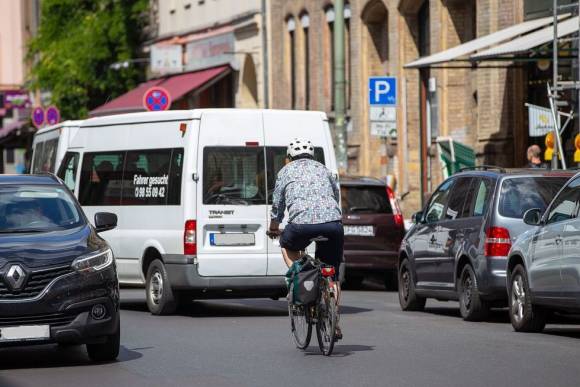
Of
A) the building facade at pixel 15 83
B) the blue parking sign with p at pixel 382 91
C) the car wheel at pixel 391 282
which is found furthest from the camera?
the building facade at pixel 15 83

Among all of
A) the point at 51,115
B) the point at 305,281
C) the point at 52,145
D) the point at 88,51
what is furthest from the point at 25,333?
the point at 88,51

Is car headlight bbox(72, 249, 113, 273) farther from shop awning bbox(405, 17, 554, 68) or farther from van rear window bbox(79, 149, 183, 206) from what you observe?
shop awning bbox(405, 17, 554, 68)

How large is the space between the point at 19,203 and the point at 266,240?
501 centimetres

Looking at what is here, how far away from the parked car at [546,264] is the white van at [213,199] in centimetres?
332

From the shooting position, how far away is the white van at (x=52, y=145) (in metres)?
23.1

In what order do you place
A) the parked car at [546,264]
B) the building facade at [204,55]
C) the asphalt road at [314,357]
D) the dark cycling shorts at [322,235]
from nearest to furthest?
1. the asphalt road at [314,357]
2. the dark cycling shorts at [322,235]
3. the parked car at [546,264]
4. the building facade at [204,55]

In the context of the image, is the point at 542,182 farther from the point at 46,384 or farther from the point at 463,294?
the point at 46,384

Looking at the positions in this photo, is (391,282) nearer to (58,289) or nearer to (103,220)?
(103,220)

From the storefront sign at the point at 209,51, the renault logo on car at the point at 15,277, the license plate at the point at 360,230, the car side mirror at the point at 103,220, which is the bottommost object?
the license plate at the point at 360,230

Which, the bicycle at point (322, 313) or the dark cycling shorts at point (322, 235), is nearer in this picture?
the bicycle at point (322, 313)

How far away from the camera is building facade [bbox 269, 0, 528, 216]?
106ft

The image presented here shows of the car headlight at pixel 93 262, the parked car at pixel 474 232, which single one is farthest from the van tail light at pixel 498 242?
the car headlight at pixel 93 262

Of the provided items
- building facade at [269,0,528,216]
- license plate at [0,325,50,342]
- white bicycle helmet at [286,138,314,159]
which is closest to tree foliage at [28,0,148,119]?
building facade at [269,0,528,216]

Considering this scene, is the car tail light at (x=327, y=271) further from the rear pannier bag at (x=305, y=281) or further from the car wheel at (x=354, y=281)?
the car wheel at (x=354, y=281)
